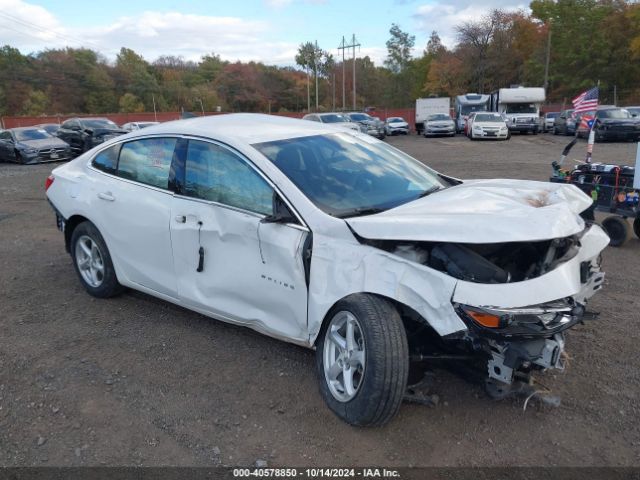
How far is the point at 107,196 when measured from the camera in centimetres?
455

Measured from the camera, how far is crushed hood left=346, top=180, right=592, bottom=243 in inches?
110

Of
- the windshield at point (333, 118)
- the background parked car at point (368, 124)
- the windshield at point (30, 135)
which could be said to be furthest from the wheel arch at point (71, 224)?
the background parked car at point (368, 124)

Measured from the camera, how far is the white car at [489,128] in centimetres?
2642

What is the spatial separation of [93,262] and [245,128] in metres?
2.00

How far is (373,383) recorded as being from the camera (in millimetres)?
2820

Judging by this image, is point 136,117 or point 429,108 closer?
point 429,108

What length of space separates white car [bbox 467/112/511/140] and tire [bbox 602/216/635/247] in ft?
68.4

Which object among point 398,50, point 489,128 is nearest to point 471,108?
point 489,128

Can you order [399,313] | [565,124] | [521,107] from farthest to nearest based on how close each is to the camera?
[521,107], [565,124], [399,313]

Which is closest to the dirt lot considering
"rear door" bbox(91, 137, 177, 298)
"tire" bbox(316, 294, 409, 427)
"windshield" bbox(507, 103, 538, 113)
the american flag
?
"tire" bbox(316, 294, 409, 427)

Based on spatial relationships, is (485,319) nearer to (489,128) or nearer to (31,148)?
(31,148)

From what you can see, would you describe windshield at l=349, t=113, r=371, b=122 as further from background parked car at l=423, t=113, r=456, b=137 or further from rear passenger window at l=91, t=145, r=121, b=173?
rear passenger window at l=91, t=145, r=121, b=173

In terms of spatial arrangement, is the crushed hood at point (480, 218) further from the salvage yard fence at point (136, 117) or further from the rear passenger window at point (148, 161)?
the salvage yard fence at point (136, 117)

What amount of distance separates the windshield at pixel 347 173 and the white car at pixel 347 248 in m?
0.01
